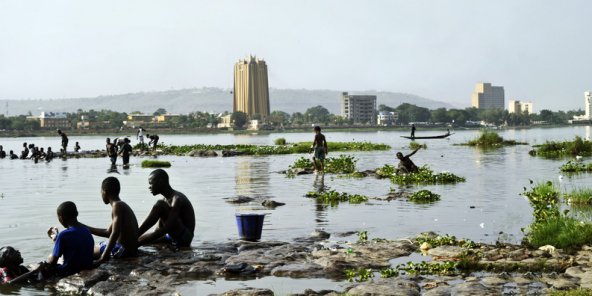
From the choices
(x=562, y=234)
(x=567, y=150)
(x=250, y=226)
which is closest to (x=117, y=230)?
(x=250, y=226)

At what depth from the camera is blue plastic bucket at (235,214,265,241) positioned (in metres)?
15.3

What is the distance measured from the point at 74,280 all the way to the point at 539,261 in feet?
24.2

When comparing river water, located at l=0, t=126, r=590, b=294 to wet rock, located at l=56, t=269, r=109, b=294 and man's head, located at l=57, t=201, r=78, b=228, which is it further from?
man's head, located at l=57, t=201, r=78, b=228

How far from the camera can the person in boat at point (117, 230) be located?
41.7ft

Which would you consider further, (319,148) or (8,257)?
(319,148)

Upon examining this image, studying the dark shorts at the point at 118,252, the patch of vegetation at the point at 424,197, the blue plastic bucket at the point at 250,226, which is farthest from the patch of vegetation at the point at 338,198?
the dark shorts at the point at 118,252

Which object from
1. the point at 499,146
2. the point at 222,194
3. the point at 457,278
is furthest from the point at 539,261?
the point at 499,146

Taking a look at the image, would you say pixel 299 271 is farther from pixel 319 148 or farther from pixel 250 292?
pixel 319 148

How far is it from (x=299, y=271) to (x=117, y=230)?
320 cm

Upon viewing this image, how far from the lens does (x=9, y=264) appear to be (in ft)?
39.5

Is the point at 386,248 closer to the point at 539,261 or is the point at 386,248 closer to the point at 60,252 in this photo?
the point at 539,261

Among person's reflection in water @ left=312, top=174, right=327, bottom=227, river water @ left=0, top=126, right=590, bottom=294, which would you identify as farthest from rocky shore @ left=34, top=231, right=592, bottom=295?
person's reflection in water @ left=312, top=174, right=327, bottom=227

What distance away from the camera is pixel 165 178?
542 inches

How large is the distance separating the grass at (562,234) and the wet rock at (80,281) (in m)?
7.71
